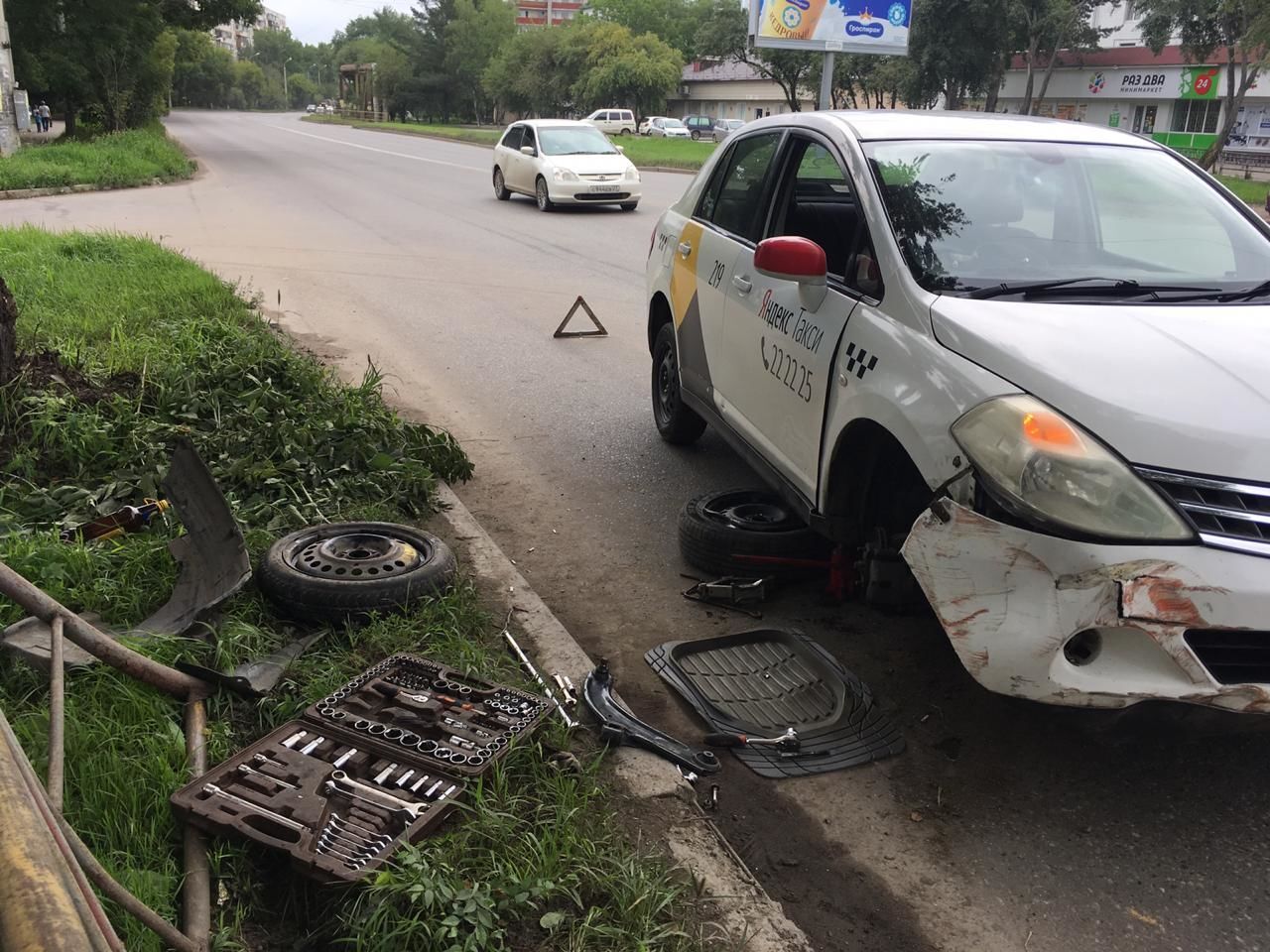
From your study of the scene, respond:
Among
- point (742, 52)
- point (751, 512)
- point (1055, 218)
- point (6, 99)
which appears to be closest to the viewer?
point (1055, 218)

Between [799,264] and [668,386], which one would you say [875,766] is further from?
[668,386]

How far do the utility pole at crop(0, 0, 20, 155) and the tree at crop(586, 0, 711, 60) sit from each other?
80.6 m

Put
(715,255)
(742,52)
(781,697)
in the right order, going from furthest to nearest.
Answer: (742,52) → (715,255) → (781,697)

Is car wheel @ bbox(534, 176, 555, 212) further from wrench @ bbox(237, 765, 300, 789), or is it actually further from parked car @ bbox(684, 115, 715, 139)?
parked car @ bbox(684, 115, 715, 139)

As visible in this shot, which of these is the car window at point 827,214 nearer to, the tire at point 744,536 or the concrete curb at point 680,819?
the tire at point 744,536

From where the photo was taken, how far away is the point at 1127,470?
271cm

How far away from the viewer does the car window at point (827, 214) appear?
3.88 m

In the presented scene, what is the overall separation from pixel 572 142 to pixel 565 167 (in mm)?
1149

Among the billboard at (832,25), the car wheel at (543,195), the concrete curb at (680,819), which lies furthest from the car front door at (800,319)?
the billboard at (832,25)

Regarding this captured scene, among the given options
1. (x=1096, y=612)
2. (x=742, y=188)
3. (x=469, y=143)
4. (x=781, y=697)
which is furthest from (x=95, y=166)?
(x=469, y=143)

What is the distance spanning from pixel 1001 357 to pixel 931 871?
1.41m

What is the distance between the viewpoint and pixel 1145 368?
9.71 ft

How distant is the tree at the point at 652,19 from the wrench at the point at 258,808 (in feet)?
336

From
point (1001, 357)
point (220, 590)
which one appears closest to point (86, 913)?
point (220, 590)
